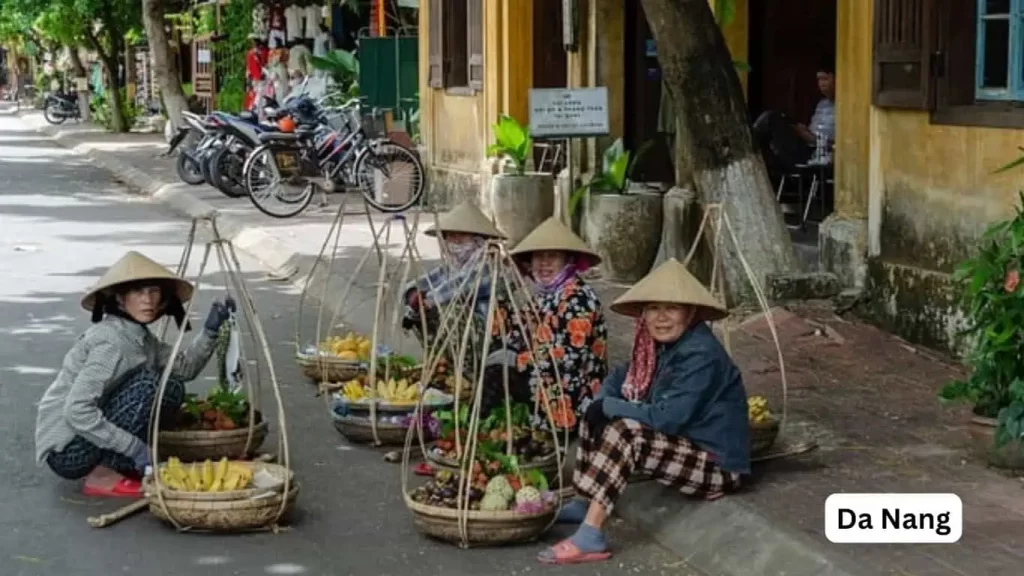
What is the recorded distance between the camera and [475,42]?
1892 centimetres

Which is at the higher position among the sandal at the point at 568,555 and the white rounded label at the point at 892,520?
the white rounded label at the point at 892,520

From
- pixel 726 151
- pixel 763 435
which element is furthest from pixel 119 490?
pixel 726 151

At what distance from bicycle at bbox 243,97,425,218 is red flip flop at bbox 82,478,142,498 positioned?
11691 mm

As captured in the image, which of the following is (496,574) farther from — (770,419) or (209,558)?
(770,419)

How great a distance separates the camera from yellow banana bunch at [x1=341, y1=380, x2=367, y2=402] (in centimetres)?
854

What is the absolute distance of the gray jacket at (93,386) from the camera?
Result: 7.29 metres

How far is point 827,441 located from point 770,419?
424 mm

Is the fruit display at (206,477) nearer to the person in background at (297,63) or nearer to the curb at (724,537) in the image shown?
the curb at (724,537)

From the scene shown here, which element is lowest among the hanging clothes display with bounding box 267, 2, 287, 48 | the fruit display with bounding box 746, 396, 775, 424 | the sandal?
the sandal

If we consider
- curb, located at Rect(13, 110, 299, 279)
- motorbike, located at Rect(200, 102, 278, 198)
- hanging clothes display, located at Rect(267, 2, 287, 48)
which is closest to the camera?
curb, located at Rect(13, 110, 299, 279)

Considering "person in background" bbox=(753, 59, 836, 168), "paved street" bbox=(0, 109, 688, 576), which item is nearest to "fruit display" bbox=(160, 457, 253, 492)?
"paved street" bbox=(0, 109, 688, 576)

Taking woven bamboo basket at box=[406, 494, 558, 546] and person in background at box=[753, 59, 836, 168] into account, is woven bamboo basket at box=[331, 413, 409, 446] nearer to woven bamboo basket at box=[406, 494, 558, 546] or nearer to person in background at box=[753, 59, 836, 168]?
woven bamboo basket at box=[406, 494, 558, 546]

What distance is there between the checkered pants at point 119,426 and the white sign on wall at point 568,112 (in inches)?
243

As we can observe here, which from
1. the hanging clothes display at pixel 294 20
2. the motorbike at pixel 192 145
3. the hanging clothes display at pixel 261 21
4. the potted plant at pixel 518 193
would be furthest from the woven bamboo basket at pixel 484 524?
the hanging clothes display at pixel 261 21
